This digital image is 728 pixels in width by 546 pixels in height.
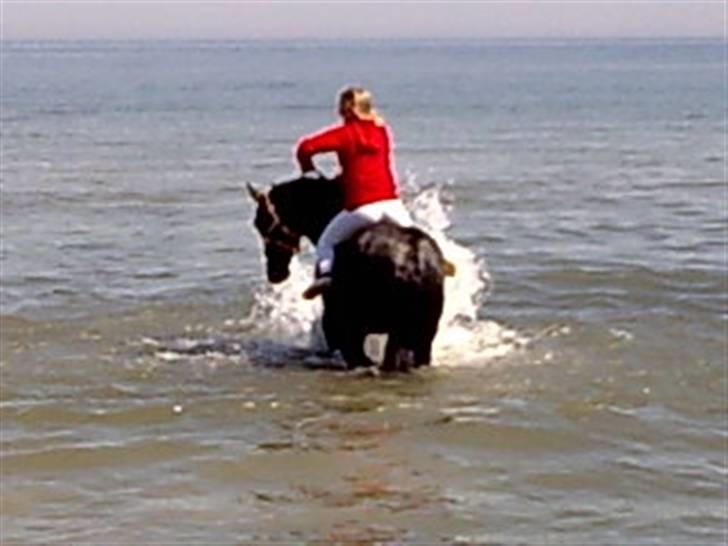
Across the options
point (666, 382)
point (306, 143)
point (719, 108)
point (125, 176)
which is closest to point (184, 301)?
point (306, 143)

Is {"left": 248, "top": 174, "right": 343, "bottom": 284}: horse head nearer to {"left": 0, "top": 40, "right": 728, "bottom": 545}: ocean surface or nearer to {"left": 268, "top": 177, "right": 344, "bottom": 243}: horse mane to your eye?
{"left": 268, "top": 177, "right": 344, "bottom": 243}: horse mane

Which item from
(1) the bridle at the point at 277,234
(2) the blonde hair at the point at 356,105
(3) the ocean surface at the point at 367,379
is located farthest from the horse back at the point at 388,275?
(1) the bridle at the point at 277,234

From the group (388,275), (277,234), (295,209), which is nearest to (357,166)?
(388,275)

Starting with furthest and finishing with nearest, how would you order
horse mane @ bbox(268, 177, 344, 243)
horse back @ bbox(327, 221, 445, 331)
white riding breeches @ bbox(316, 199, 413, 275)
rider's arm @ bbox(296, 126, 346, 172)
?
1. horse mane @ bbox(268, 177, 344, 243)
2. white riding breeches @ bbox(316, 199, 413, 275)
3. rider's arm @ bbox(296, 126, 346, 172)
4. horse back @ bbox(327, 221, 445, 331)

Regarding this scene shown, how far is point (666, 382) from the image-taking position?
1284 centimetres

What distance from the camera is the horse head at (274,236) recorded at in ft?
45.5

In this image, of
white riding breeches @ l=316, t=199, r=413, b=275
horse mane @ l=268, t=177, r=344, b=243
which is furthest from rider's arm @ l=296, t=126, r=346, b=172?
horse mane @ l=268, t=177, r=344, b=243

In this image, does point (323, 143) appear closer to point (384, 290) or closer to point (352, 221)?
point (352, 221)

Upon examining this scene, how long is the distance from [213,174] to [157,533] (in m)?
21.0

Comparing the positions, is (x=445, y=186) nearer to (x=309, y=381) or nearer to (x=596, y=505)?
(x=309, y=381)

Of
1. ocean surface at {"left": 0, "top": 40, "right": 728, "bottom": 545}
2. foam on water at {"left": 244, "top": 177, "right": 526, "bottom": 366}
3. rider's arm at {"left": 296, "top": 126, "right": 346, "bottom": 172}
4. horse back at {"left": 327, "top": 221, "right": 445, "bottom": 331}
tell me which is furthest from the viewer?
foam on water at {"left": 244, "top": 177, "right": 526, "bottom": 366}

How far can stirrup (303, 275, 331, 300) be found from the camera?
13031 millimetres

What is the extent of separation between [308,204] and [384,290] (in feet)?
4.54

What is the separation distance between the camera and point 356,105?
1286 cm
